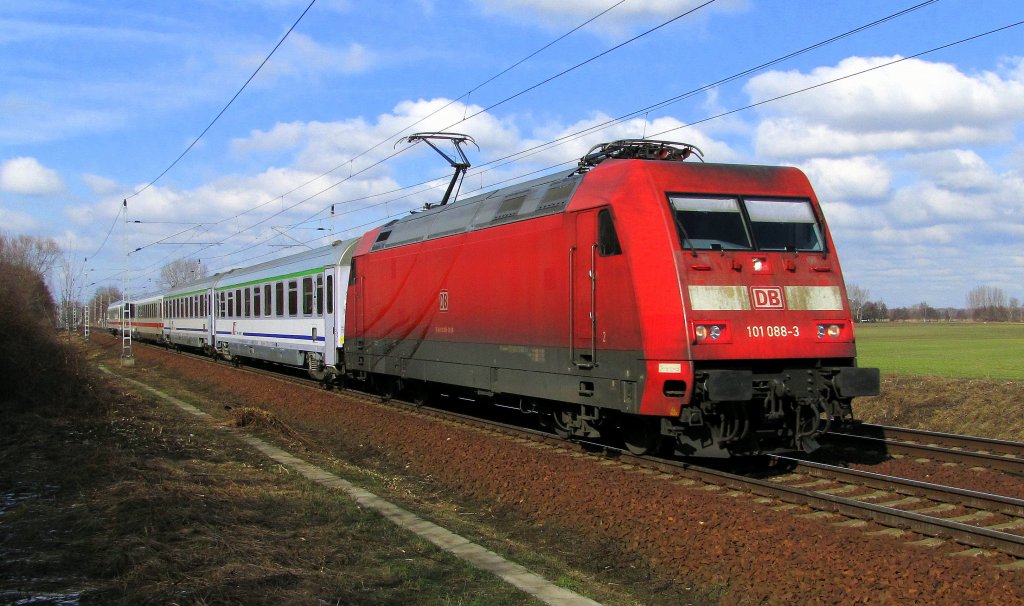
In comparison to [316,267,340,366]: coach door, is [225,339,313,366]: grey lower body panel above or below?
below

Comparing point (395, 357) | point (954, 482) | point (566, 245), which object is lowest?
point (954, 482)

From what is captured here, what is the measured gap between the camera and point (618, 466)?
33.1 feet

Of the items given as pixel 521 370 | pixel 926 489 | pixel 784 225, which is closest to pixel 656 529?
pixel 926 489

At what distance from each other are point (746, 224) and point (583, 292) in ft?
6.91

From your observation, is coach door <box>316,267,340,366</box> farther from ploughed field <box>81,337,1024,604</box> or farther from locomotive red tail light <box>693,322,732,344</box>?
locomotive red tail light <box>693,322,732,344</box>

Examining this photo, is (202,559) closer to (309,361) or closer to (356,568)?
(356,568)

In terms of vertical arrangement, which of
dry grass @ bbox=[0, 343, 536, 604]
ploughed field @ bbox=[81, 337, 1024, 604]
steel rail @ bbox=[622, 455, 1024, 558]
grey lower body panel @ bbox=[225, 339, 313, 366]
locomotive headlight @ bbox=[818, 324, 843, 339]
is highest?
locomotive headlight @ bbox=[818, 324, 843, 339]

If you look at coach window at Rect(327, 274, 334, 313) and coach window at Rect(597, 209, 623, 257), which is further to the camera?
coach window at Rect(327, 274, 334, 313)

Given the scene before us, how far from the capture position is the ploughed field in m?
5.79

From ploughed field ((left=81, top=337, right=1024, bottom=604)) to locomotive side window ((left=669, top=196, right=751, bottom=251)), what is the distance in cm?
277

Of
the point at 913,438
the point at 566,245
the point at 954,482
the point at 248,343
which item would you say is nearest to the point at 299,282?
the point at 248,343

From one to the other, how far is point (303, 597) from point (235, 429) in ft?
30.6

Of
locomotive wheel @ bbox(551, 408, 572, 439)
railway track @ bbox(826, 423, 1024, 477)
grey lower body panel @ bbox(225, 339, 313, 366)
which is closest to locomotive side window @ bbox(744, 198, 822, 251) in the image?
railway track @ bbox(826, 423, 1024, 477)

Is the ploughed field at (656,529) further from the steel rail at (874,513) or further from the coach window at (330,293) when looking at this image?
the coach window at (330,293)
